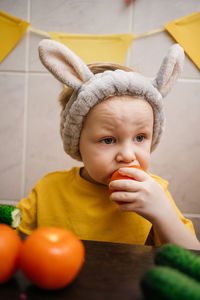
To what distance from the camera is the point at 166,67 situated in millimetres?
679

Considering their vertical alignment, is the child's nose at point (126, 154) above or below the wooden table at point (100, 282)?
above

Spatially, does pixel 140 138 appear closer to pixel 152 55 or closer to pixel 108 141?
A: pixel 108 141

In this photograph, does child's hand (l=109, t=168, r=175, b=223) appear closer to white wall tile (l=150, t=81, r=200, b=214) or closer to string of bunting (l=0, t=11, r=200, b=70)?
white wall tile (l=150, t=81, r=200, b=214)

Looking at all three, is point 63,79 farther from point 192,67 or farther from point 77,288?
point 192,67

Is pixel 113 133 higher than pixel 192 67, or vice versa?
pixel 192 67

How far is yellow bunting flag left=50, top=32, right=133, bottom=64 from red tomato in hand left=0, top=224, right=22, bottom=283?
2.84ft

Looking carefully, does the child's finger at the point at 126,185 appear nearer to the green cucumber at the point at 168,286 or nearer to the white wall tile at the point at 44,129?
the green cucumber at the point at 168,286

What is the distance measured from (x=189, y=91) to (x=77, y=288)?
95 cm

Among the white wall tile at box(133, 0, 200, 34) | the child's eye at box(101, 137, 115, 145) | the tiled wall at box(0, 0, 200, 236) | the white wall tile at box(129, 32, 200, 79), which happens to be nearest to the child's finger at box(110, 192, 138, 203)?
the child's eye at box(101, 137, 115, 145)

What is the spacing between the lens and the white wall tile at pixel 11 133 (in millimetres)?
1104

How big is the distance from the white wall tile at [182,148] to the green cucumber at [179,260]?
0.76 m

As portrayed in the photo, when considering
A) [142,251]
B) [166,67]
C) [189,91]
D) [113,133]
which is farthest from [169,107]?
[142,251]

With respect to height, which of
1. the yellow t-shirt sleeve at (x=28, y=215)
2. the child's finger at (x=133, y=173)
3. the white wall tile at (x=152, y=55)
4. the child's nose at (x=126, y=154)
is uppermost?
the white wall tile at (x=152, y=55)

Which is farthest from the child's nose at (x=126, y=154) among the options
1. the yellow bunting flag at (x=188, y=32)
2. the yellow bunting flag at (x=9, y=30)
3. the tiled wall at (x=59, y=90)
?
the yellow bunting flag at (x=9, y=30)
